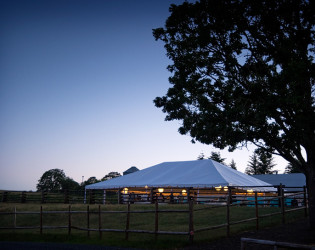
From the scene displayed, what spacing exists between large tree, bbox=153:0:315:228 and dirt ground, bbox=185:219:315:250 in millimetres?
985

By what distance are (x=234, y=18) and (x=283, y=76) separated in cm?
311

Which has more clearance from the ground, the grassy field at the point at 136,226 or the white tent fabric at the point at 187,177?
the white tent fabric at the point at 187,177

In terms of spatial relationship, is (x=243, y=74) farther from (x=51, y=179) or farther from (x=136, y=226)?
(x=51, y=179)

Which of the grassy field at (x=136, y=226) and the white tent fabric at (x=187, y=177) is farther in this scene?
the white tent fabric at (x=187, y=177)

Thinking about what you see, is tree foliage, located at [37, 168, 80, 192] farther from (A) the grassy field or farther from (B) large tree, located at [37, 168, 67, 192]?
(A) the grassy field

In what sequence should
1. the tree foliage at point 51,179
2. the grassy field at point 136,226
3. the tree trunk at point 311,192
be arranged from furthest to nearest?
the tree foliage at point 51,179 → the tree trunk at point 311,192 → the grassy field at point 136,226

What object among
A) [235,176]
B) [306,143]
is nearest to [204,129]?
[306,143]

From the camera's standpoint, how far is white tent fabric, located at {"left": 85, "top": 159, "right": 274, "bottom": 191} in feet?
83.6

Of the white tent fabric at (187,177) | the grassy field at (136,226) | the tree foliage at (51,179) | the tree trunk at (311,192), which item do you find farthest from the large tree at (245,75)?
the tree foliage at (51,179)

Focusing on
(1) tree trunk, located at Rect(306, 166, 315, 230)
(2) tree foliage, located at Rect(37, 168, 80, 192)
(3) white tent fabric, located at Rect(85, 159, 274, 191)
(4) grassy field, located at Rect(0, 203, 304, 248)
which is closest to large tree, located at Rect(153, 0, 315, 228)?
(1) tree trunk, located at Rect(306, 166, 315, 230)

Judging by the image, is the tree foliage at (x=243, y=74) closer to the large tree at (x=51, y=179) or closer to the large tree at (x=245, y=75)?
the large tree at (x=245, y=75)

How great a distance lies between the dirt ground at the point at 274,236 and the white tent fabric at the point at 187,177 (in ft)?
38.2

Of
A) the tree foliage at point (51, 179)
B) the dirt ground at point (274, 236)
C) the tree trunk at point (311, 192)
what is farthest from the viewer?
the tree foliage at point (51, 179)

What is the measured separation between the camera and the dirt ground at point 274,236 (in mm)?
10125
